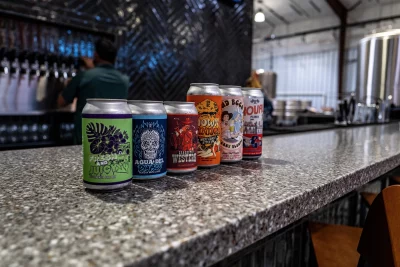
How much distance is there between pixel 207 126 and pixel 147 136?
0.18 metres

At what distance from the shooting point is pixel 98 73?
2250mm

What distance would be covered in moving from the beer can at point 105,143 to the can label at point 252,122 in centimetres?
41

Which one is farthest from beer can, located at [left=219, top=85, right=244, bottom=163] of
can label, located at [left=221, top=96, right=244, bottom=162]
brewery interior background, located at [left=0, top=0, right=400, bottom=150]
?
brewery interior background, located at [left=0, top=0, right=400, bottom=150]

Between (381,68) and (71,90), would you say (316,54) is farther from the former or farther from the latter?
(71,90)

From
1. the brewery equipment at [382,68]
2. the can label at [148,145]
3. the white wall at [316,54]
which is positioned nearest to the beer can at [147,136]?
the can label at [148,145]

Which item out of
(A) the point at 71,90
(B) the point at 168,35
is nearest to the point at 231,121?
(A) the point at 71,90

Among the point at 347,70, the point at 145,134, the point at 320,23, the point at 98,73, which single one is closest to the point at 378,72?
the point at 98,73

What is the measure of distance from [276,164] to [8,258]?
718 mm

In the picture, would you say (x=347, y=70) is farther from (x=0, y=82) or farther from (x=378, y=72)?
(x=0, y=82)

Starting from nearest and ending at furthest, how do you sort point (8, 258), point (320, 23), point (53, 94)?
point (8, 258) → point (53, 94) → point (320, 23)

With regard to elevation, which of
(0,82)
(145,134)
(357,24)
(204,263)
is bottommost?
(204,263)

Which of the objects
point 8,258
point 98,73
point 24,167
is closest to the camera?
point 8,258

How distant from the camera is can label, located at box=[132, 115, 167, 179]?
651mm

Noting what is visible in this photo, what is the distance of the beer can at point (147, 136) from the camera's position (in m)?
0.65
